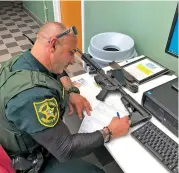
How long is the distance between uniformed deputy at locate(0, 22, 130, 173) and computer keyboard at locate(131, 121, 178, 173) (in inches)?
2.8

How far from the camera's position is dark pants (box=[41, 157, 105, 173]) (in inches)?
40.4

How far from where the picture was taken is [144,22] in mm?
1449

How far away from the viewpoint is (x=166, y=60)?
136 centimetres

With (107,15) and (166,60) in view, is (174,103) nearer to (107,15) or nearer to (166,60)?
(166,60)

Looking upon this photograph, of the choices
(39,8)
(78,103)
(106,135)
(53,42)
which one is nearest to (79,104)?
(78,103)

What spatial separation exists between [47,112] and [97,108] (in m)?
0.35

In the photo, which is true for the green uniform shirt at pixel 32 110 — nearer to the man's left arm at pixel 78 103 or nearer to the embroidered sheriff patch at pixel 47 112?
the embroidered sheriff patch at pixel 47 112

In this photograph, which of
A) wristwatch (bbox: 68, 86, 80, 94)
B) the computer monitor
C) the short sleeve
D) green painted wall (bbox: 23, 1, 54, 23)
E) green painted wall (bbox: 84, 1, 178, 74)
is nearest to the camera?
the short sleeve

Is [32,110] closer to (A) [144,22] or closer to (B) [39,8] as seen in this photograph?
(A) [144,22]

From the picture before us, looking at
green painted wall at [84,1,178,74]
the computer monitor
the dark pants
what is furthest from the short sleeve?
green painted wall at [84,1,178,74]

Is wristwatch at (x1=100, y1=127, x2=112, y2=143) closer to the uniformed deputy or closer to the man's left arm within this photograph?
the uniformed deputy

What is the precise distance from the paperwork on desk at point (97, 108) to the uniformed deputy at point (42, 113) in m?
0.05

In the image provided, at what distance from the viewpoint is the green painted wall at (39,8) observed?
3.04 metres

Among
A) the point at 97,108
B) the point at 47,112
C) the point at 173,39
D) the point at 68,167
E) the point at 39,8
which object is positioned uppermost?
the point at 173,39
